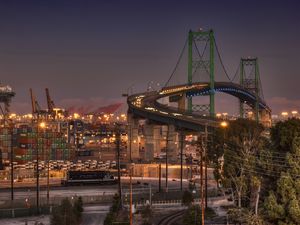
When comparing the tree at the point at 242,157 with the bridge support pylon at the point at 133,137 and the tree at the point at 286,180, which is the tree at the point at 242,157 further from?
the bridge support pylon at the point at 133,137

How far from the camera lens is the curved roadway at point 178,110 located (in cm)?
8788

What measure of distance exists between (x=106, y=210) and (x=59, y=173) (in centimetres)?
3734

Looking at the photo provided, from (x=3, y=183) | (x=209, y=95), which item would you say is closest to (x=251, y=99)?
(x=209, y=95)

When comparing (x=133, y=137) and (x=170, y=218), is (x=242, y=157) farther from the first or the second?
(x=133, y=137)

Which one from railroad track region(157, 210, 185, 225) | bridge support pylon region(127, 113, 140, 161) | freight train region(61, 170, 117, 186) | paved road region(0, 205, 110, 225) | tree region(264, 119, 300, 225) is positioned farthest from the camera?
bridge support pylon region(127, 113, 140, 161)

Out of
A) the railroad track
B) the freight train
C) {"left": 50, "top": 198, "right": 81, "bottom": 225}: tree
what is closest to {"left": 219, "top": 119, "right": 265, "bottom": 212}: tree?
the railroad track

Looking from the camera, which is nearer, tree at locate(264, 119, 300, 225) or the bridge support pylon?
tree at locate(264, 119, 300, 225)

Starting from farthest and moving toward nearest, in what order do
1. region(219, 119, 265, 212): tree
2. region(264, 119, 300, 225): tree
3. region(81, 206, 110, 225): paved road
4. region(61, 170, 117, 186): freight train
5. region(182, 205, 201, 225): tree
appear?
region(61, 170, 117, 186): freight train
region(81, 206, 110, 225): paved road
region(182, 205, 201, 225): tree
region(219, 119, 265, 212): tree
region(264, 119, 300, 225): tree

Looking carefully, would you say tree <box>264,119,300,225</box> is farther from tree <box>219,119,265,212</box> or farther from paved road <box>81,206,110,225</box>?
paved road <box>81,206,110,225</box>

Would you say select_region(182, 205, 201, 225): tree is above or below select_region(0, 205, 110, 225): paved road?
above

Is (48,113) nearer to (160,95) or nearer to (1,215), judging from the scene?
(160,95)

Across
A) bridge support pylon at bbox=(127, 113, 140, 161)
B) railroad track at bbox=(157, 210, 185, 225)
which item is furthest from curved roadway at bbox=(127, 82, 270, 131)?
Answer: railroad track at bbox=(157, 210, 185, 225)

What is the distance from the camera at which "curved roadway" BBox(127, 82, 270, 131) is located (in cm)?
8788

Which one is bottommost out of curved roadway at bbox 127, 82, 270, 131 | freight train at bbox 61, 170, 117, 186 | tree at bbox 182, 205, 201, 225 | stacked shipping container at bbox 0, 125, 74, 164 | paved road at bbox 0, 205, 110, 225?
paved road at bbox 0, 205, 110, 225
